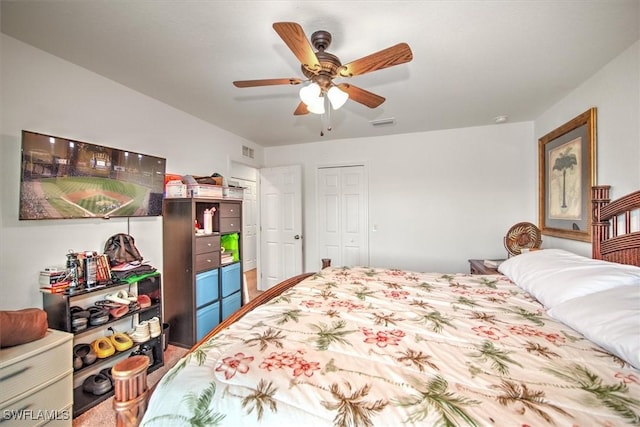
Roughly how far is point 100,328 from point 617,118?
414cm

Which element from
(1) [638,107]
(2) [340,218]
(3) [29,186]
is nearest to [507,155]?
(1) [638,107]

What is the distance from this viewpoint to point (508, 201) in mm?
3262

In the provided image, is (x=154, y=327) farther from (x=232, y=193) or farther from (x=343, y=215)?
(x=343, y=215)

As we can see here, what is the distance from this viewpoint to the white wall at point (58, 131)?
5.15 ft

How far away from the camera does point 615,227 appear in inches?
71.0

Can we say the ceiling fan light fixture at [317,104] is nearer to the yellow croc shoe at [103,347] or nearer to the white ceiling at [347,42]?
the white ceiling at [347,42]

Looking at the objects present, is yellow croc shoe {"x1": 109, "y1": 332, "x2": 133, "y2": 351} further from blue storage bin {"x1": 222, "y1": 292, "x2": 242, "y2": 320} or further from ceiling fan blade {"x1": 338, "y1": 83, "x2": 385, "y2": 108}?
ceiling fan blade {"x1": 338, "y1": 83, "x2": 385, "y2": 108}

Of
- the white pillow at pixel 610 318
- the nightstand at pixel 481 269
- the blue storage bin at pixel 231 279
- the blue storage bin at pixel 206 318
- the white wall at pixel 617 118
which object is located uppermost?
the white wall at pixel 617 118

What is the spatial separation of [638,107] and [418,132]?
2101 mm

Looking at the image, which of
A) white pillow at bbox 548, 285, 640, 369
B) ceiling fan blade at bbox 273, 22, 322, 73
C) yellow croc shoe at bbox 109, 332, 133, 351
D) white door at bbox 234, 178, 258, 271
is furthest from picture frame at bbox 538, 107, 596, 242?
white door at bbox 234, 178, 258, 271

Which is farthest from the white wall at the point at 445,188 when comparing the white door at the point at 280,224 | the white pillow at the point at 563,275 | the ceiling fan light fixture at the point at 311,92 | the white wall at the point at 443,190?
the ceiling fan light fixture at the point at 311,92

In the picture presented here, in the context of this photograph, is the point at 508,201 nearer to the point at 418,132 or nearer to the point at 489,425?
the point at 418,132

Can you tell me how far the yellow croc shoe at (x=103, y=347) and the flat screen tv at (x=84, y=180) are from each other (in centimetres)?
94

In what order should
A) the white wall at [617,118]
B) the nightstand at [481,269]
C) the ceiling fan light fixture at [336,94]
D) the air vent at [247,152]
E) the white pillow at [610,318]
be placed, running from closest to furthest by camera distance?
1. the white pillow at [610,318]
2. the ceiling fan light fixture at [336,94]
3. the white wall at [617,118]
4. the nightstand at [481,269]
5. the air vent at [247,152]
